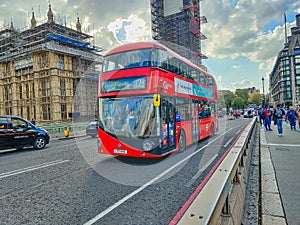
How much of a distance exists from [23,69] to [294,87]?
7879 centimetres

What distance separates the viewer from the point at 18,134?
10539mm

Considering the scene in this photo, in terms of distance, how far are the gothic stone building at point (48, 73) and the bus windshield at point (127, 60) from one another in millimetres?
26485

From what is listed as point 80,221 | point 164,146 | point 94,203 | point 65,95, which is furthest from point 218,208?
point 65,95

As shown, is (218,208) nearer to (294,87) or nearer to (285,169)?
(285,169)

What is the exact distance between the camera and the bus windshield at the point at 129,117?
6.92 meters

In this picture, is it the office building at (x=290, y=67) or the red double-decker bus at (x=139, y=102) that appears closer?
the red double-decker bus at (x=139, y=102)

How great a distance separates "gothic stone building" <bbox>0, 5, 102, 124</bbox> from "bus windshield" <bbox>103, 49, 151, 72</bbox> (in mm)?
26485

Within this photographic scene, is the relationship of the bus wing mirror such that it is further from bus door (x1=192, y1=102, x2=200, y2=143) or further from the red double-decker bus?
bus door (x1=192, y1=102, x2=200, y2=143)

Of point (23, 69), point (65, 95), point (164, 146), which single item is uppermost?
point (23, 69)

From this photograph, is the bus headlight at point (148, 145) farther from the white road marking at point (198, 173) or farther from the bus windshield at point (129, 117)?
the white road marking at point (198, 173)

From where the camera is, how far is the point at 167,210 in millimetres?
3785

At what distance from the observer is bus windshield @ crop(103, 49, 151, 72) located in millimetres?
7316

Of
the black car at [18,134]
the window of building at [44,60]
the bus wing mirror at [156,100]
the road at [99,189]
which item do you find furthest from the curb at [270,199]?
the window of building at [44,60]

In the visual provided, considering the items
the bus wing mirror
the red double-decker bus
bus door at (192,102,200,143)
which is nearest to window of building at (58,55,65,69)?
bus door at (192,102,200,143)
